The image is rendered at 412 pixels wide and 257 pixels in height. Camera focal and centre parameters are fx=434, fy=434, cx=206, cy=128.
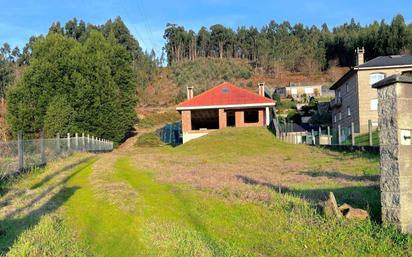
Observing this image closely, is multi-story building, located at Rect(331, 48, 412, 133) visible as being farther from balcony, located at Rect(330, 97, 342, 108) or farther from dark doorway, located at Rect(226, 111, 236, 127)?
dark doorway, located at Rect(226, 111, 236, 127)

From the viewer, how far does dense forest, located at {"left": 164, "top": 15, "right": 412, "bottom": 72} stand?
9312 cm

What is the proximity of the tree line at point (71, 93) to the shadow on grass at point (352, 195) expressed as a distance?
34878mm

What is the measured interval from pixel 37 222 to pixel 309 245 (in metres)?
4.94

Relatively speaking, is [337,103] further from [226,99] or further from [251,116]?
[226,99]

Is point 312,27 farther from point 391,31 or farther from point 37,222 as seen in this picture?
point 37,222

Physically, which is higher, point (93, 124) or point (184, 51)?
point (184, 51)

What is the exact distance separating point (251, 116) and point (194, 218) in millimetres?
43272

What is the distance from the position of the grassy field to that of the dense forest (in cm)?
8520

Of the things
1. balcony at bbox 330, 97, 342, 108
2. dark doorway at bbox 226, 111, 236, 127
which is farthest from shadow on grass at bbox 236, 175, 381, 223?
balcony at bbox 330, 97, 342, 108

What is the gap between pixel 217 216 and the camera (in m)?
8.28

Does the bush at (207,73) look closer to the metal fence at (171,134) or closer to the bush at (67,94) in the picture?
the metal fence at (171,134)

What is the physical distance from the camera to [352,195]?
884cm

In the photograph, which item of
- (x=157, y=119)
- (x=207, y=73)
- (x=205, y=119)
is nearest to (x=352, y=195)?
(x=205, y=119)

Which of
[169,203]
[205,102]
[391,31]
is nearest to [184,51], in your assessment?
[391,31]
